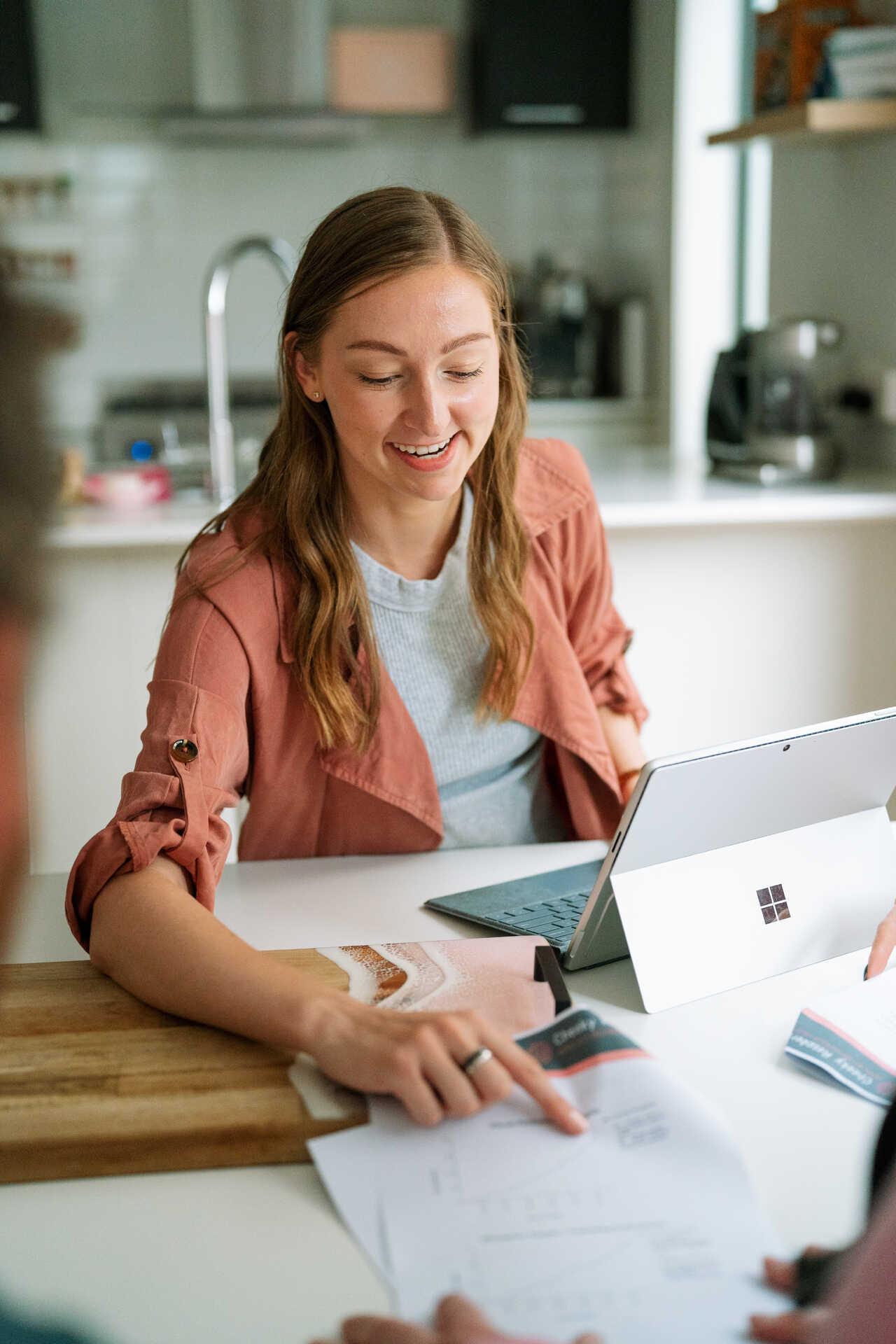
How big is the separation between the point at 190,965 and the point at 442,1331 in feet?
1.25

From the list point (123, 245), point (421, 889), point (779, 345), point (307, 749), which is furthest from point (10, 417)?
point (123, 245)

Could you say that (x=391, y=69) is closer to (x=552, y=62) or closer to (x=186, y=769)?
(x=552, y=62)

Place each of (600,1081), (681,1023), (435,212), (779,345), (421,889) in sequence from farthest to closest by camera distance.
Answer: (779,345)
(435,212)
(421,889)
(681,1023)
(600,1081)

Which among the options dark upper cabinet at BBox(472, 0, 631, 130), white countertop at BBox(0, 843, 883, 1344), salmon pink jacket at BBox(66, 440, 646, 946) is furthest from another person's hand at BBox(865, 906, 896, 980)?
dark upper cabinet at BBox(472, 0, 631, 130)

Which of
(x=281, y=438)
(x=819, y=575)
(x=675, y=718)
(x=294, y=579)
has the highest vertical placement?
(x=281, y=438)

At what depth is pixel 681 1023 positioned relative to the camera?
0.97 metres

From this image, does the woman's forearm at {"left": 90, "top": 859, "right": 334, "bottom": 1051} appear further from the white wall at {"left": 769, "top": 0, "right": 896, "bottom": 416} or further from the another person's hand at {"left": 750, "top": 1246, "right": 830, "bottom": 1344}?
the white wall at {"left": 769, "top": 0, "right": 896, "bottom": 416}

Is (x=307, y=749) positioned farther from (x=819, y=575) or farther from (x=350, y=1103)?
(x=819, y=575)

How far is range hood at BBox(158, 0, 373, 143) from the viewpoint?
3756 mm

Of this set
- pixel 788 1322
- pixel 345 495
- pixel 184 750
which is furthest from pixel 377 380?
pixel 788 1322

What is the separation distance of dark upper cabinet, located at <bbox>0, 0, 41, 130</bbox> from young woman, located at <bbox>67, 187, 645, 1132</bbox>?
2.84 m

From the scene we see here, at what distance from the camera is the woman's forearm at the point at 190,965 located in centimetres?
91

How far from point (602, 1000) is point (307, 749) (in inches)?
19.7

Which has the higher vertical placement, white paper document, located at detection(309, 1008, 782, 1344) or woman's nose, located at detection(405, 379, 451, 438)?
woman's nose, located at detection(405, 379, 451, 438)
